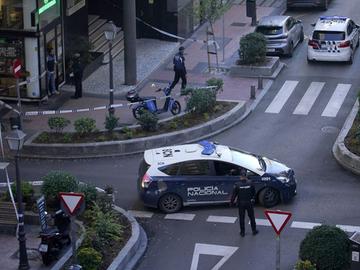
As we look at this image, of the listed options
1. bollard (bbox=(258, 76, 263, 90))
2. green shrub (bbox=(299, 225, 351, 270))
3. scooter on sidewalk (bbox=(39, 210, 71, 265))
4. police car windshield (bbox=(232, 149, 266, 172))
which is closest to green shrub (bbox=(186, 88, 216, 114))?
bollard (bbox=(258, 76, 263, 90))

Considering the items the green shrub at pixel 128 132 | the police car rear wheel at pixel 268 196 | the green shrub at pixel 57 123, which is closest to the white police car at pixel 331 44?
the green shrub at pixel 128 132

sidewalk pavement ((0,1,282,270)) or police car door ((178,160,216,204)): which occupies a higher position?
police car door ((178,160,216,204))

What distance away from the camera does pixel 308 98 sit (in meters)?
34.3

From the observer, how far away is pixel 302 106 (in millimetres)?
33406

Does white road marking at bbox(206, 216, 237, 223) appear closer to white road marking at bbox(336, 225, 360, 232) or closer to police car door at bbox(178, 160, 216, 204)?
police car door at bbox(178, 160, 216, 204)

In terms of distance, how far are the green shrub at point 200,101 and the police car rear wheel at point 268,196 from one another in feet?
22.1

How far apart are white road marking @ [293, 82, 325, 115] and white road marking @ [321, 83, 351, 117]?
0.58 metres

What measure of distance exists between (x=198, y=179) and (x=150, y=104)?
7.21 metres

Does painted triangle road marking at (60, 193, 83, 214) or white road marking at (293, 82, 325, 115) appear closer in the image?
painted triangle road marking at (60, 193, 83, 214)

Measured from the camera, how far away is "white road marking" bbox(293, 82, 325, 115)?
108 ft

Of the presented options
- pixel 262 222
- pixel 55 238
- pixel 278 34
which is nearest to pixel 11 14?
pixel 278 34

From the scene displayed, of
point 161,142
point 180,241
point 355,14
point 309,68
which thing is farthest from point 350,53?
point 180,241

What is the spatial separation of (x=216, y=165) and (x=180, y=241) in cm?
244

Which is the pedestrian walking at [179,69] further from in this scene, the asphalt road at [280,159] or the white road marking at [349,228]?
the white road marking at [349,228]
